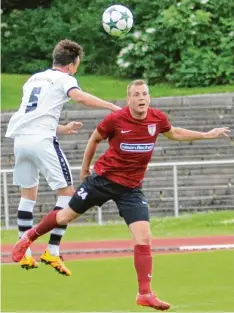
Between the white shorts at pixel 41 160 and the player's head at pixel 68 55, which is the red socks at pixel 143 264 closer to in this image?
the white shorts at pixel 41 160

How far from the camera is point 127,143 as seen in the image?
11.0 metres

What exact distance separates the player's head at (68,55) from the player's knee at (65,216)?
1.54 meters

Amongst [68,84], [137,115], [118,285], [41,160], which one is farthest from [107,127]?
[118,285]

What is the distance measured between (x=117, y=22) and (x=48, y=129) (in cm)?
325

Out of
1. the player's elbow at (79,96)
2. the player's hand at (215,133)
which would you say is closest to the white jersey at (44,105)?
the player's elbow at (79,96)

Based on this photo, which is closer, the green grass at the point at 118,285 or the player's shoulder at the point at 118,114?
the player's shoulder at the point at 118,114

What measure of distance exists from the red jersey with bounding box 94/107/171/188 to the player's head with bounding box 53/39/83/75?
4.11 feet

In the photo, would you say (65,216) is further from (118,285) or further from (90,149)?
(118,285)

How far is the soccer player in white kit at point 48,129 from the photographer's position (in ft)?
39.1

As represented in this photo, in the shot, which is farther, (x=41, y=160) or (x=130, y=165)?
(x=41, y=160)

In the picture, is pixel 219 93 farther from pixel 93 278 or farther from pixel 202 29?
pixel 93 278

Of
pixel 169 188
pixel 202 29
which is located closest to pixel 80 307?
pixel 169 188

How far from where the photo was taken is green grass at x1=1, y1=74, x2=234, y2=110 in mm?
30528

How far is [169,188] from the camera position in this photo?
24.9 meters
